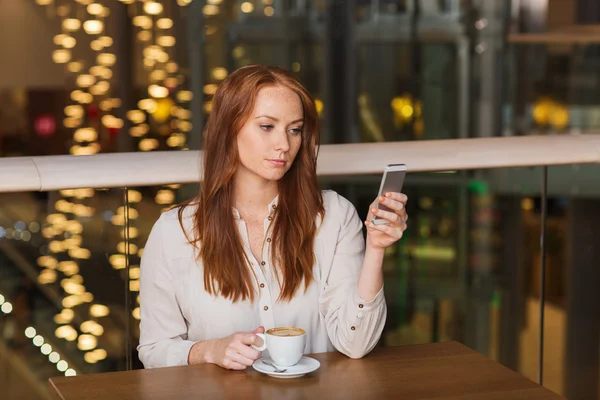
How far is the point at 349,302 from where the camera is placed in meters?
1.79

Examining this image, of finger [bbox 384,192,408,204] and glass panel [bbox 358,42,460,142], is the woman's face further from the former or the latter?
glass panel [bbox 358,42,460,142]

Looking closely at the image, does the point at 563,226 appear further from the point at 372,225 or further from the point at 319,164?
the point at 372,225

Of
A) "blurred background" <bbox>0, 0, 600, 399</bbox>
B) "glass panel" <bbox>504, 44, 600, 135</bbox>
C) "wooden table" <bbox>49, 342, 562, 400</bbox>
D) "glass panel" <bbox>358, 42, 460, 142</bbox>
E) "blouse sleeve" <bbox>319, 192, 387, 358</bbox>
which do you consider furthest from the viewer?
"glass panel" <bbox>504, 44, 600, 135</bbox>

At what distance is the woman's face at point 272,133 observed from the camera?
6.01ft

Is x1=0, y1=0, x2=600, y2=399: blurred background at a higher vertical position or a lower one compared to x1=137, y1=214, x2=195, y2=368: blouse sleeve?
higher

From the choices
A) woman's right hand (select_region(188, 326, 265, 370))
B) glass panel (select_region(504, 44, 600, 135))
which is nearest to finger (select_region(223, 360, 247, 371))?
woman's right hand (select_region(188, 326, 265, 370))

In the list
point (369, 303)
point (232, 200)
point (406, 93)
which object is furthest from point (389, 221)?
point (406, 93)

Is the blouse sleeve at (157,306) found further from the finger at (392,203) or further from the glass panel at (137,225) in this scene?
the finger at (392,203)

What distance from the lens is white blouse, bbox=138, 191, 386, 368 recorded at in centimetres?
185

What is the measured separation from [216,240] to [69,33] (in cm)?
781

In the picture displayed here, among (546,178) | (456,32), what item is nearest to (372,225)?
(546,178)

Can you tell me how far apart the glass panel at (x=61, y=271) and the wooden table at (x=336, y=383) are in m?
0.66

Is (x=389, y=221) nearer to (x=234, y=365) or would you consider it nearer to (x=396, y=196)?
(x=396, y=196)

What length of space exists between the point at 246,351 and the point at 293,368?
3.4 inches
